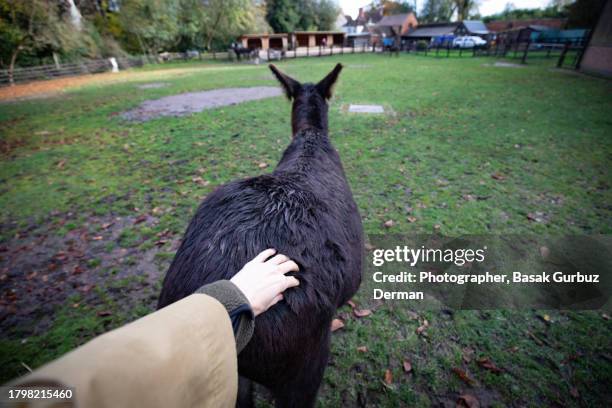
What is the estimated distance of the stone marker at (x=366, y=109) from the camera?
10650 mm

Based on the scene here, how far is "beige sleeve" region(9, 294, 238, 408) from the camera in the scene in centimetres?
70

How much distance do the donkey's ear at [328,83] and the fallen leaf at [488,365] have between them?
381 cm

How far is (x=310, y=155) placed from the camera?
3.04 metres

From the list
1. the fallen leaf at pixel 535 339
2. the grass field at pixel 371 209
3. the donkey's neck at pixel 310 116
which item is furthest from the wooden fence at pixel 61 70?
the fallen leaf at pixel 535 339

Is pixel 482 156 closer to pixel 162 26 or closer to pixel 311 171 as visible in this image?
pixel 311 171

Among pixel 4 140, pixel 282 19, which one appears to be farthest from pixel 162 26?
pixel 4 140

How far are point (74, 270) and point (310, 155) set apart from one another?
12.0 ft

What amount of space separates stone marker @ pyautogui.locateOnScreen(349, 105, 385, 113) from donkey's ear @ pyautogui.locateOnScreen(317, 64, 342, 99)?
6878mm

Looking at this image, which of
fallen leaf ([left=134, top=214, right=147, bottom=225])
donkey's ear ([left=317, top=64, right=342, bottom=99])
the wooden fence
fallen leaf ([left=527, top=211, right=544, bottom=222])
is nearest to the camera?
donkey's ear ([left=317, top=64, right=342, bottom=99])

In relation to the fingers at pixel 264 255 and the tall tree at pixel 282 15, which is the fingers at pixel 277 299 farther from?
the tall tree at pixel 282 15

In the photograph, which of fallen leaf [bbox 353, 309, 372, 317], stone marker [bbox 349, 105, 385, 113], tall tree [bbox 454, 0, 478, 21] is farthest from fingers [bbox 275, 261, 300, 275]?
tall tree [bbox 454, 0, 478, 21]

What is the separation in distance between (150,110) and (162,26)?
33.6m

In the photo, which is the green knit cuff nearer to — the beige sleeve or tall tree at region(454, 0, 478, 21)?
the beige sleeve

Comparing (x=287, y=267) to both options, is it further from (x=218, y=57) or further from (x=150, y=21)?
(x=218, y=57)
